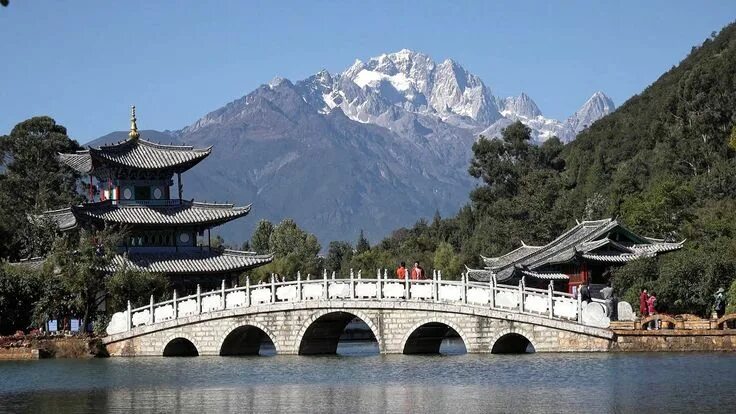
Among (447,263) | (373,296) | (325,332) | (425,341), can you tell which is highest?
(447,263)

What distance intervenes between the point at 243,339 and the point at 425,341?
6453mm

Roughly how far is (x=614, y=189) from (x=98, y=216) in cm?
3374

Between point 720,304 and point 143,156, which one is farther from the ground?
point 143,156

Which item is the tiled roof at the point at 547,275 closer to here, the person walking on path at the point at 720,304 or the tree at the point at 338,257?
the person walking on path at the point at 720,304

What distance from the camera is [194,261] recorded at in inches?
2228

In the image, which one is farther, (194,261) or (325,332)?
(194,261)

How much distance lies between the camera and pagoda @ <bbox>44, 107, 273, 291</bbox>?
56.1 metres

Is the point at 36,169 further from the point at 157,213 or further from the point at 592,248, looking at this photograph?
the point at 592,248

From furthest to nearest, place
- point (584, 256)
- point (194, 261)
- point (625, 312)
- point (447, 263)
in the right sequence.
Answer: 1. point (447, 263)
2. point (194, 261)
3. point (584, 256)
4. point (625, 312)

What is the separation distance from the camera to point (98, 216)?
55.4m

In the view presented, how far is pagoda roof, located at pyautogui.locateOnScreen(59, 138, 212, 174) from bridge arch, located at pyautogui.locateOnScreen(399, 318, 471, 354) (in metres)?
17.5

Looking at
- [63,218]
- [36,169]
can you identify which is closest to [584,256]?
[63,218]

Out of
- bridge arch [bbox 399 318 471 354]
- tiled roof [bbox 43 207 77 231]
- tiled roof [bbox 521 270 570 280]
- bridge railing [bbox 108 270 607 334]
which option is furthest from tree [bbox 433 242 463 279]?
bridge railing [bbox 108 270 607 334]

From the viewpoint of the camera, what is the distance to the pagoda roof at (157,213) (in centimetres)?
5575
